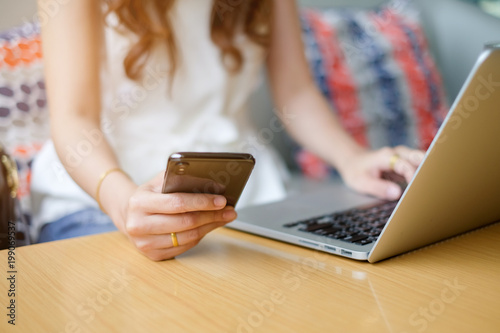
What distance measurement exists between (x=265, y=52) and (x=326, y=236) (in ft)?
2.12

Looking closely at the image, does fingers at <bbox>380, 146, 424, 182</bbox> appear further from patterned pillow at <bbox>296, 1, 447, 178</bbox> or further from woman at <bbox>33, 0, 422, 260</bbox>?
patterned pillow at <bbox>296, 1, 447, 178</bbox>

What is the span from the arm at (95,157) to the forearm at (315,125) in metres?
0.46

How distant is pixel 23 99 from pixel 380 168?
789 mm

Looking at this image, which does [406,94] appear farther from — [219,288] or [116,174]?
[219,288]

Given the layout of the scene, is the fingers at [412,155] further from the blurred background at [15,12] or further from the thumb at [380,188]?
the blurred background at [15,12]

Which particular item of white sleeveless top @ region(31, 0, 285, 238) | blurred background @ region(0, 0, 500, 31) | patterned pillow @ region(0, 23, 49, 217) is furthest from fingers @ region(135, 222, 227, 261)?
blurred background @ region(0, 0, 500, 31)

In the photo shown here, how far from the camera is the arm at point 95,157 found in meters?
0.55

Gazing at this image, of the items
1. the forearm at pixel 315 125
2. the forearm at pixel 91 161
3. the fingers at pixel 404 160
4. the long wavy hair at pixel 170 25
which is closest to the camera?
the forearm at pixel 91 161

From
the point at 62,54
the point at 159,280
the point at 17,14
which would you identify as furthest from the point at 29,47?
the point at 159,280

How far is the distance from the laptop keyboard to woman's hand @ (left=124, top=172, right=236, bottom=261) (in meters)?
0.12

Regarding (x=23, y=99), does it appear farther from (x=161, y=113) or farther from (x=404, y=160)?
(x=404, y=160)

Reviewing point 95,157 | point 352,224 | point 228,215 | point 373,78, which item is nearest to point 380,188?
point 352,224

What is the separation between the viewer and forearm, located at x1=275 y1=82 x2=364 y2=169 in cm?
104

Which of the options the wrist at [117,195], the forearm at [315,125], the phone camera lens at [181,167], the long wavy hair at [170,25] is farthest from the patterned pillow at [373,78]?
the phone camera lens at [181,167]
